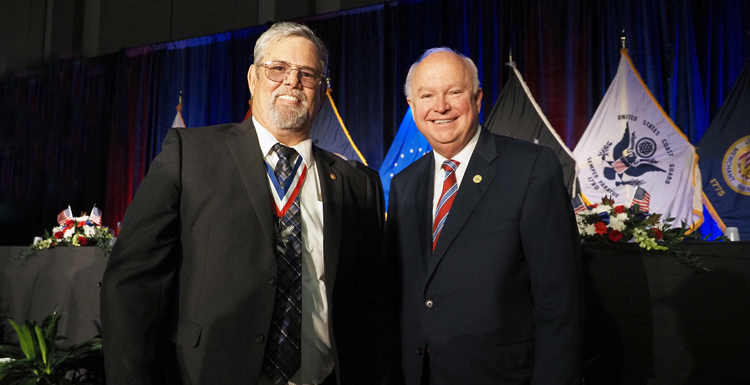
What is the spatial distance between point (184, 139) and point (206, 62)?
25.3 feet

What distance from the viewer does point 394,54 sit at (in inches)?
281

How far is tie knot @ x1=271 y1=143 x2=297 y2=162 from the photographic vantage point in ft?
4.93

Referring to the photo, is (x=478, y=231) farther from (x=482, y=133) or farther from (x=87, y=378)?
(x=87, y=378)

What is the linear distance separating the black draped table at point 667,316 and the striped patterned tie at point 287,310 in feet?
5.27

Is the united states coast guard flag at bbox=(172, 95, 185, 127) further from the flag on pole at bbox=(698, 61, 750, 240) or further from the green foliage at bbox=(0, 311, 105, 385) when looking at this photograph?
the flag on pole at bbox=(698, 61, 750, 240)

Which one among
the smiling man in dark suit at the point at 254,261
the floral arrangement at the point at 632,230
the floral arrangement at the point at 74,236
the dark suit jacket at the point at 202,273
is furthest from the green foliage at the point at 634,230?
the floral arrangement at the point at 74,236

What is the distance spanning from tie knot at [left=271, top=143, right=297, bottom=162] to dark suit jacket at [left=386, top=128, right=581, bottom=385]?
→ 18.8 inches

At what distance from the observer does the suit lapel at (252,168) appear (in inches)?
52.7

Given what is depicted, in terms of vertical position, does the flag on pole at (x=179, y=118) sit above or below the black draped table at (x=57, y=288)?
above

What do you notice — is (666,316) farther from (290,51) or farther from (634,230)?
(290,51)

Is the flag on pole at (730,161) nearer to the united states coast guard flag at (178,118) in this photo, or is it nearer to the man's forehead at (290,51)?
the man's forehead at (290,51)

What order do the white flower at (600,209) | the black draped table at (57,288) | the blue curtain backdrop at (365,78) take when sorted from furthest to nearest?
the blue curtain backdrop at (365,78), the black draped table at (57,288), the white flower at (600,209)

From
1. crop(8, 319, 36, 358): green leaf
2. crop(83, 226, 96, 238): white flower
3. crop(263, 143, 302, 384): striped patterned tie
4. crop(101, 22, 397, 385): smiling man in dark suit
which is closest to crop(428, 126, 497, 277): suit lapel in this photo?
crop(101, 22, 397, 385): smiling man in dark suit

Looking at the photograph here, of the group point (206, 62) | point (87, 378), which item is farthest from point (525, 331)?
point (206, 62)
